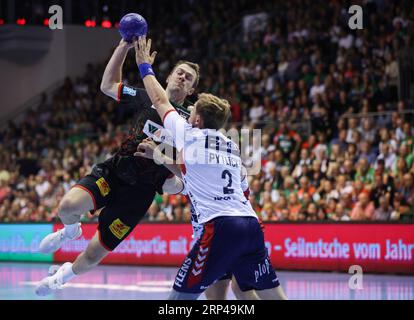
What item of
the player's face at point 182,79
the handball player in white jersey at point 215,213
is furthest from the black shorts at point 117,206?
the handball player in white jersey at point 215,213

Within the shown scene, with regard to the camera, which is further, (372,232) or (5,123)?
(5,123)

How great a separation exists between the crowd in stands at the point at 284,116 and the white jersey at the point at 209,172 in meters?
8.61

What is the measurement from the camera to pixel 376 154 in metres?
16.9

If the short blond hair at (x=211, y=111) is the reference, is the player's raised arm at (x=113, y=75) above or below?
above

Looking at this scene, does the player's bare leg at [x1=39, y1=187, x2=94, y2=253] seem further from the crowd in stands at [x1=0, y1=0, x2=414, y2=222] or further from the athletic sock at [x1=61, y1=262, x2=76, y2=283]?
the crowd in stands at [x1=0, y1=0, x2=414, y2=222]

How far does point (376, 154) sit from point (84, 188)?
29.9ft

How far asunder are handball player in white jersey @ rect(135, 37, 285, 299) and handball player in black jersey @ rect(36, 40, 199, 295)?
204 cm

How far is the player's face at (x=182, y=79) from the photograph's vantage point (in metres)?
9.19

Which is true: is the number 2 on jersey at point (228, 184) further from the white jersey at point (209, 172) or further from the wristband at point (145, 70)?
the wristband at point (145, 70)

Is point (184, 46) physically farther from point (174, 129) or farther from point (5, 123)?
point (174, 129)
